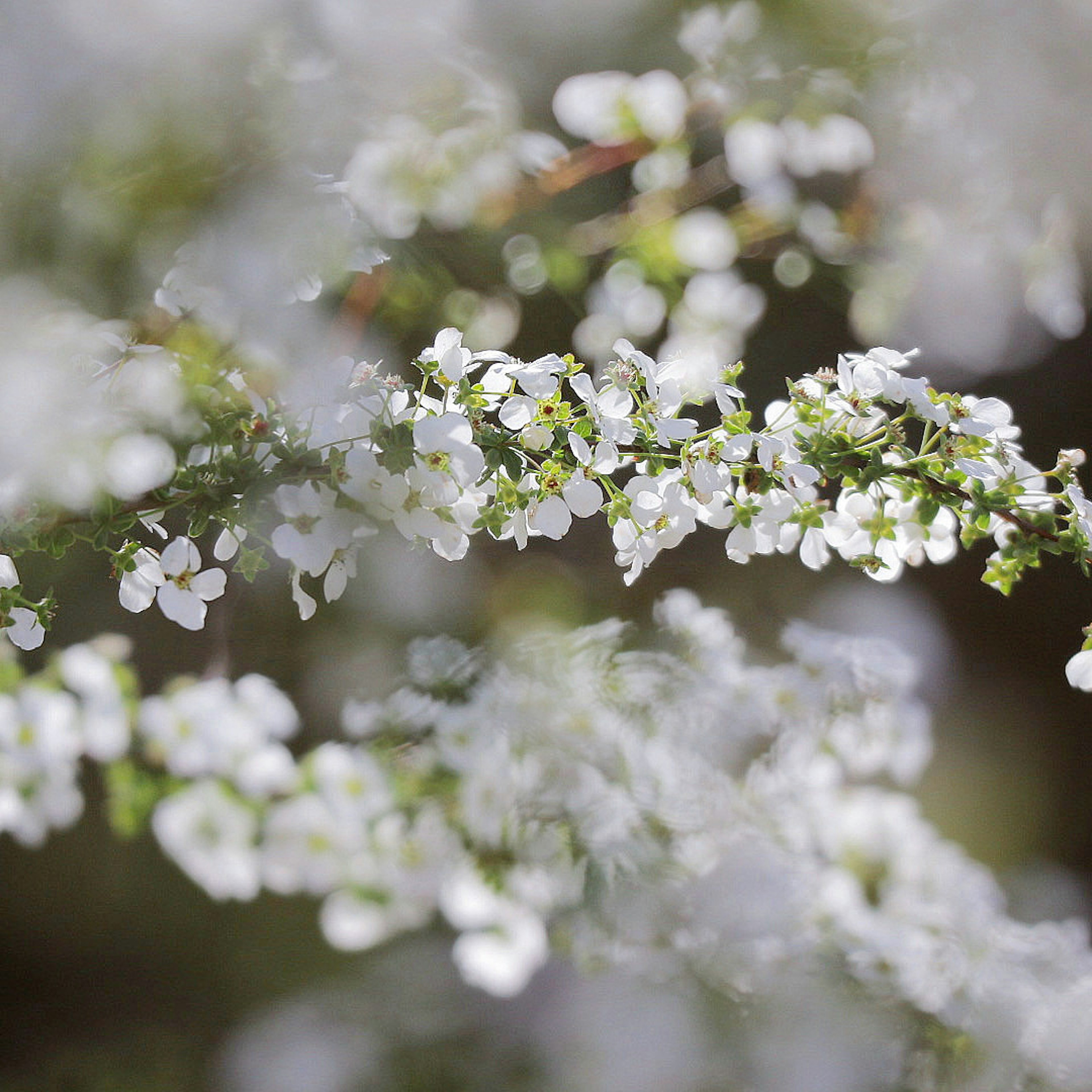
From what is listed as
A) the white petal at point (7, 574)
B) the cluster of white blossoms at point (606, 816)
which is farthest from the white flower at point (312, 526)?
the cluster of white blossoms at point (606, 816)

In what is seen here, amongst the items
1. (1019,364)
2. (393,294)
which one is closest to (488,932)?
(393,294)

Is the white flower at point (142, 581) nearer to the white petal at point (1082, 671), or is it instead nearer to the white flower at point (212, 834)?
the white flower at point (212, 834)

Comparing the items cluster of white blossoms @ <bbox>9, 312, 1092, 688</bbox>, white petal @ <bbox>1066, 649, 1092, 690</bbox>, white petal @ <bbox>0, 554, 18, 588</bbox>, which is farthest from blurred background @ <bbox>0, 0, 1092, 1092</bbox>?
white petal @ <bbox>1066, 649, 1092, 690</bbox>

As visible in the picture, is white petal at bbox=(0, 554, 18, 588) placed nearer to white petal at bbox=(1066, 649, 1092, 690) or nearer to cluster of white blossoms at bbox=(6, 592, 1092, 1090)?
cluster of white blossoms at bbox=(6, 592, 1092, 1090)

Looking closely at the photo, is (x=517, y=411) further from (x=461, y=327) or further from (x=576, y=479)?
(x=461, y=327)

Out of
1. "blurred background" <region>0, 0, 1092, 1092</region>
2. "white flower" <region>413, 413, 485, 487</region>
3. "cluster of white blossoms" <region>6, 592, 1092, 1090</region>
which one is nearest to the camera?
"white flower" <region>413, 413, 485, 487</region>

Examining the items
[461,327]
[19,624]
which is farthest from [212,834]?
[461,327]
